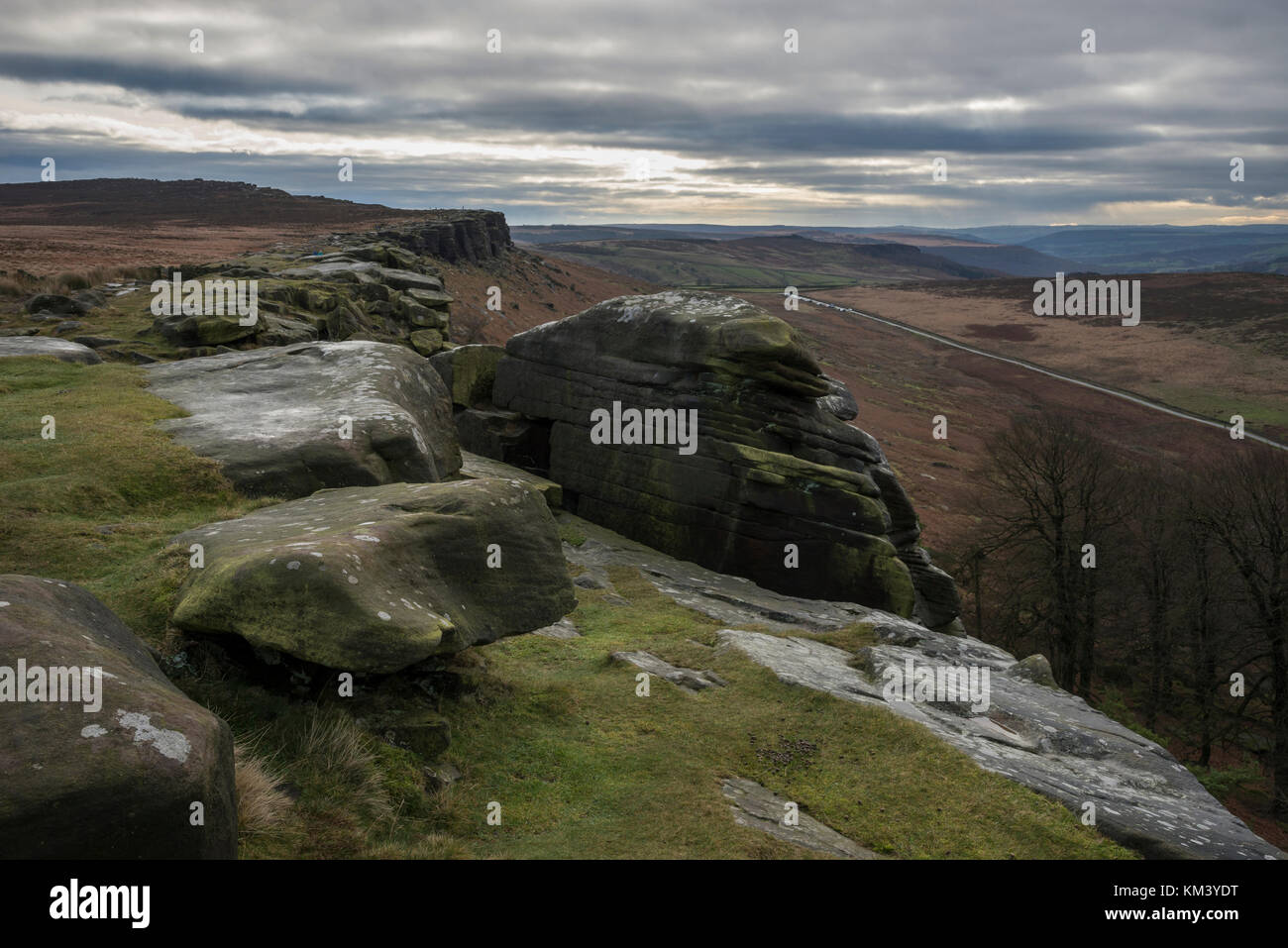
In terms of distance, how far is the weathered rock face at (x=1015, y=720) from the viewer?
1223 centimetres

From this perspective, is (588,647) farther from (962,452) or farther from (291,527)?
(962,452)

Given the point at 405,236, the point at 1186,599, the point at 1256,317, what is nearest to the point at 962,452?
the point at 1186,599

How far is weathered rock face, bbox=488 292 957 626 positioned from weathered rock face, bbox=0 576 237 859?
1979cm

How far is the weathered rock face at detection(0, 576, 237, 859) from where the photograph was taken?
6254 mm

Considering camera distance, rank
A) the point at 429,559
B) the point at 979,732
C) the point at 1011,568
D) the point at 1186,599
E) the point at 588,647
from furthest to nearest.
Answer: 1. the point at 1011,568
2. the point at 1186,599
3. the point at 588,647
4. the point at 979,732
5. the point at 429,559

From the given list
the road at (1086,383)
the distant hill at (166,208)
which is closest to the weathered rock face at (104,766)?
the road at (1086,383)

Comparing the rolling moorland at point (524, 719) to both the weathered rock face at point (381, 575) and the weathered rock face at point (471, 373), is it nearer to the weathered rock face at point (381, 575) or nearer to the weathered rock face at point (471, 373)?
the weathered rock face at point (381, 575)

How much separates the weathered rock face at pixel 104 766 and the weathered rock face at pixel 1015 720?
35.0 feet

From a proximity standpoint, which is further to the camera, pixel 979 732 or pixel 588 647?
pixel 588 647

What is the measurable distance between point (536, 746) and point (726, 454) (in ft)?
50.9

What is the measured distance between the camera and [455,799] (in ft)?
34.3

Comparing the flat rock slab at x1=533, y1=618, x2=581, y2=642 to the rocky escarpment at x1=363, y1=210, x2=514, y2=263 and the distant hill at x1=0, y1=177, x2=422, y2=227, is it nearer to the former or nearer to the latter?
the rocky escarpment at x1=363, y1=210, x2=514, y2=263

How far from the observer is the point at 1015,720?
16.1 m

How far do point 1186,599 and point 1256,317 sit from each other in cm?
14711
